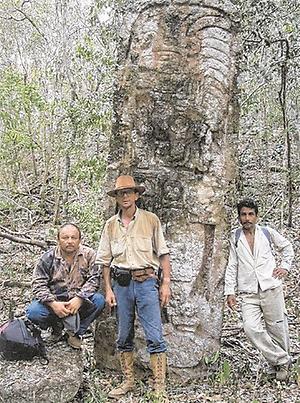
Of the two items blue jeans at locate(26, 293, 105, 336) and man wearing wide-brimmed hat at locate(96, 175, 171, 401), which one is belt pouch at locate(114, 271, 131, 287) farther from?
blue jeans at locate(26, 293, 105, 336)

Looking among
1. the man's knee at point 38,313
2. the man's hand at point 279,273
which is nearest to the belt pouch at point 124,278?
the man's knee at point 38,313

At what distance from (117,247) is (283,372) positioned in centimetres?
183

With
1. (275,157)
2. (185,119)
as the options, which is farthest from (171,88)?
(275,157)

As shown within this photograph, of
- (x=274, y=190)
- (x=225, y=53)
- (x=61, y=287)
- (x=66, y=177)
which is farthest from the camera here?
(x=274, y=190)

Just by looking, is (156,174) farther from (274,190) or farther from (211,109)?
(274,190)

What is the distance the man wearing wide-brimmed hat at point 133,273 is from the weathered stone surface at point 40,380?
0.39 m

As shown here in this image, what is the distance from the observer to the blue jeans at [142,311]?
481 cm

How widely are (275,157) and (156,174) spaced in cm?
791

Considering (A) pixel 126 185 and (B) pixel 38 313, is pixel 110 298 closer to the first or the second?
(B) pixel 38 313

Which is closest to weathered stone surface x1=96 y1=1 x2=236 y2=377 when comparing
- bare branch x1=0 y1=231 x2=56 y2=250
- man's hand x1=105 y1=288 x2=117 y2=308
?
man's hand x1=105 y1=288 x2=117 y2=308

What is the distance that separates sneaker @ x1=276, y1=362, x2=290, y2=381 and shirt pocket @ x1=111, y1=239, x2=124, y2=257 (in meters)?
1.75

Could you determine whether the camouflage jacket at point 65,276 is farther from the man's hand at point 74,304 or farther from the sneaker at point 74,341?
the sneaker at point 74,341

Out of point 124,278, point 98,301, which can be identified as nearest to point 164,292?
point 124,278

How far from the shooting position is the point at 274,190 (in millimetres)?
11500
